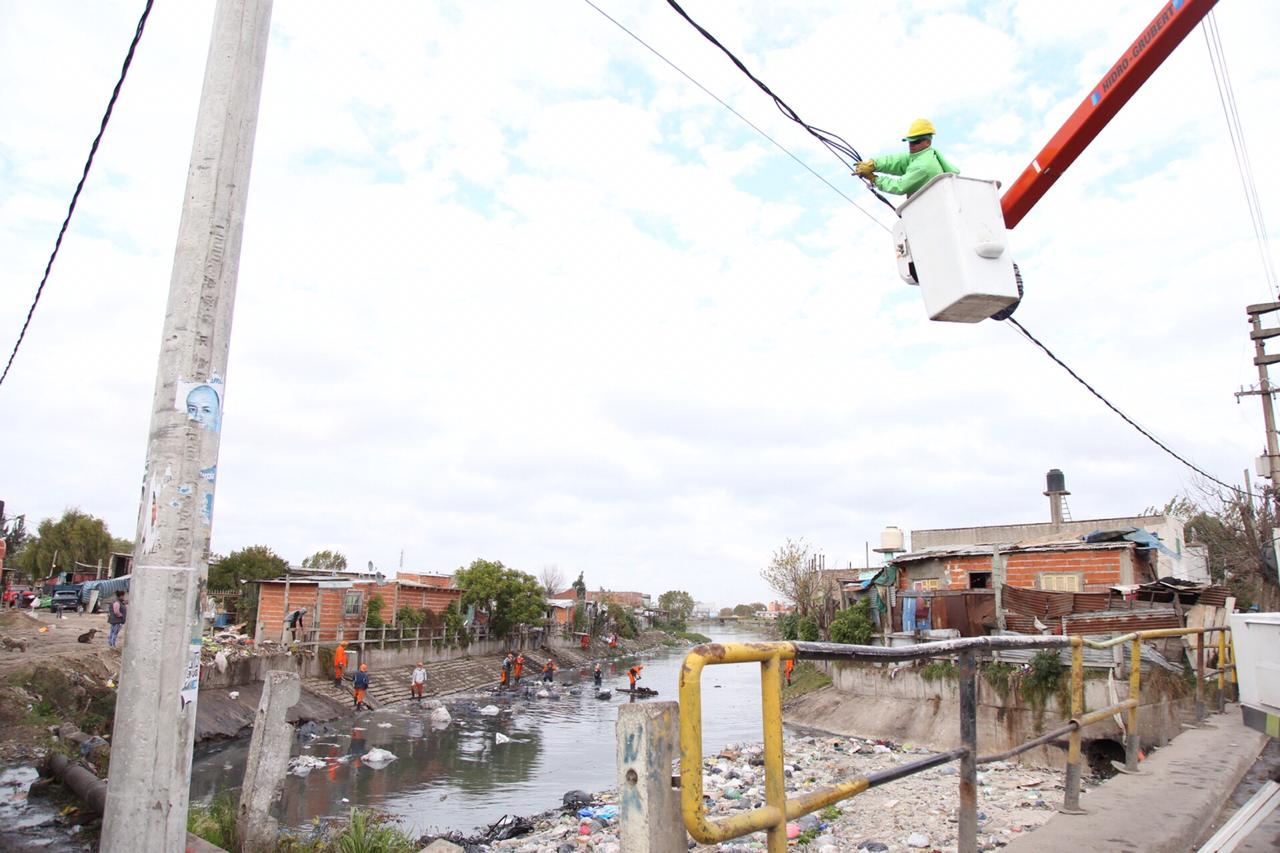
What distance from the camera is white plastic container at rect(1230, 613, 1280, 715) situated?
15.8 ft

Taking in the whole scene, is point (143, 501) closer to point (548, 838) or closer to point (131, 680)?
point (131, 680)

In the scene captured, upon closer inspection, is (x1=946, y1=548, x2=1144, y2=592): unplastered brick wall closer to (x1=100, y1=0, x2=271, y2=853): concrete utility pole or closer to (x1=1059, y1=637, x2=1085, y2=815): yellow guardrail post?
(x1=1059, y1=637, x2=1085, y2=815): yellow guardrail post

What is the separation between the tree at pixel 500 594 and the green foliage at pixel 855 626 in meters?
20.1

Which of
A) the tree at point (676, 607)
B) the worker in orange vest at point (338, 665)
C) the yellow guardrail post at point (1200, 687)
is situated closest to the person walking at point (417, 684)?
the worker in orange vest at point (338, 665)

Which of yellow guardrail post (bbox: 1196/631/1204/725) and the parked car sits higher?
yellow guardrail post (bbox: 1196/631/1204/725)

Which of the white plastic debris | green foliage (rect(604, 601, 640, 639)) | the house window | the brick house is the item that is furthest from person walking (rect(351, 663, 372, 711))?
green foliage (rect(604, 601, 640, 639))

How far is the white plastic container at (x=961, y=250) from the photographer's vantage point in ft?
13.3

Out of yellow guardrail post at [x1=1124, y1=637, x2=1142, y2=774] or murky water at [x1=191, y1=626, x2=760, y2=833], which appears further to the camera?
murky water at [x1=191, y1=626, x2=760, y2=833]

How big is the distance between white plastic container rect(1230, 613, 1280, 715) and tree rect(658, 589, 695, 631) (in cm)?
9827

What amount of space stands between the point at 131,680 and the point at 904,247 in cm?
423

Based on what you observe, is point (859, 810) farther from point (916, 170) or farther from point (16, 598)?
point (16, 598)

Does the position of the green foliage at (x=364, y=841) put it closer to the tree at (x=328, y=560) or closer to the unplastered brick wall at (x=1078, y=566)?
the unplastered brick wall at (x=1078, y=566)

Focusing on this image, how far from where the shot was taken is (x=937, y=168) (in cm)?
441

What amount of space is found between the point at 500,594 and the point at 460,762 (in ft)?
69.8
